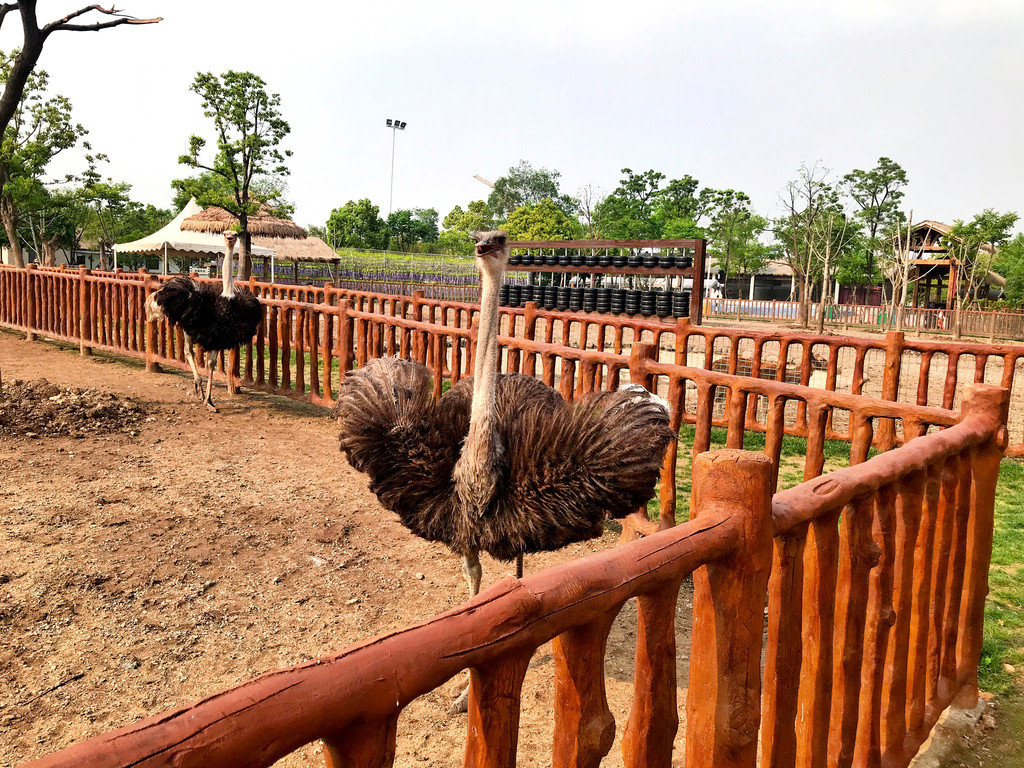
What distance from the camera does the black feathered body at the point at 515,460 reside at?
9.89 feet

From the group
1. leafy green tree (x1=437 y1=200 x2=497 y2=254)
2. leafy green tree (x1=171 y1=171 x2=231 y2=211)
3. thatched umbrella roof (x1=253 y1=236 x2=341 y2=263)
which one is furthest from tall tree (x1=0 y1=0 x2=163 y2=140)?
leafy green tree (x1=437 y1=200 x2=497 y2=254)

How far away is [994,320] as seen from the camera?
25.6m

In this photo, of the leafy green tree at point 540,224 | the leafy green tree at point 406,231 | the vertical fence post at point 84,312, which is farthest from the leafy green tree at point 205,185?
the leafy green tree at point 406,231

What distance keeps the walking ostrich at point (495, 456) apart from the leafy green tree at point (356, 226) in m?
58.8

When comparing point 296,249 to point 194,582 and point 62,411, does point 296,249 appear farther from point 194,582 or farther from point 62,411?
point 194,582

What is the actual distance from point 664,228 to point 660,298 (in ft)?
118

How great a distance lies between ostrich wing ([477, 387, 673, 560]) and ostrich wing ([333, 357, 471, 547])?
0.80 feet

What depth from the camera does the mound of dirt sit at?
641cm

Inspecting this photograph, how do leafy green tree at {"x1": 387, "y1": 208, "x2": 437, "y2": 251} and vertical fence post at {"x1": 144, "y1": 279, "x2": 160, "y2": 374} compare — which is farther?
leafy green tree at {"x1": 387, "y1": 208, "x2": 437, "y2": 251}

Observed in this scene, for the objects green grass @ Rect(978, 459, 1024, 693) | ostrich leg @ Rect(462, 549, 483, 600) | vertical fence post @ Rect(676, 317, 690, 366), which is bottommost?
green grass @ Rect(978, 459, 1024, 693)

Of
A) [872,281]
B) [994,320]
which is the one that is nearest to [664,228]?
[872,281]

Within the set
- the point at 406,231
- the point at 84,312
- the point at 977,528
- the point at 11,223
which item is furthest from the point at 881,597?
the point at 406,231

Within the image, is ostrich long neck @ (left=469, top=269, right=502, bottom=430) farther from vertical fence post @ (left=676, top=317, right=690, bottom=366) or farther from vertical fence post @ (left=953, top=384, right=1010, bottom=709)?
vertical fence post @ (left=676, top=317, right=690, bottom=366)

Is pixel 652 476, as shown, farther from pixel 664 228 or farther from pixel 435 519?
pixel 664 228
